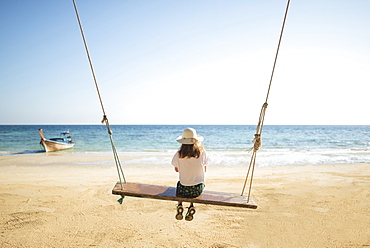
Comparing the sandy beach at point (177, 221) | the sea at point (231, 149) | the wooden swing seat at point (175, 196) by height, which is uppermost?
the wooden swing seat at point (175, 196)

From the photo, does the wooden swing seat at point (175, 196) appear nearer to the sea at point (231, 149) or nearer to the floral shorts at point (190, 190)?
the floral shorts at point (190, 190)

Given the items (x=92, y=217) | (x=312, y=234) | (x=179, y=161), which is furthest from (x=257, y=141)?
(x=92, y=217)

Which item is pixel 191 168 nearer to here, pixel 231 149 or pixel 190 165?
pixel 190 165

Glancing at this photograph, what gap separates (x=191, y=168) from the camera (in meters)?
2.79

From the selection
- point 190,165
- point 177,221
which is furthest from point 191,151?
point 177,221

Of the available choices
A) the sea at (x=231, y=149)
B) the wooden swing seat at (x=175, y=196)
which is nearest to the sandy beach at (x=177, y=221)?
the wooden swing seat at (x=175, y=196)

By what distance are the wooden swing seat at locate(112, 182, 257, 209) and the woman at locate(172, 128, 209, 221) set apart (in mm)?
96

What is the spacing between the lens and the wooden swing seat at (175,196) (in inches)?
104

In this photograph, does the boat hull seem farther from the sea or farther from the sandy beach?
the sandy beach

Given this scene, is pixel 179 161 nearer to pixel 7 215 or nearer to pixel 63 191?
pixel 7 215

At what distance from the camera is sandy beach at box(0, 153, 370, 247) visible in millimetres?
3209

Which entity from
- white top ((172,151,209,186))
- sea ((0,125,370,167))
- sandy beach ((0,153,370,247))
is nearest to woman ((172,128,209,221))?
Result: white top ((172,151,209,186))

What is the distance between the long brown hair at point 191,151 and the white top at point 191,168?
2.0 inches

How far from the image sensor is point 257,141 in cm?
297
